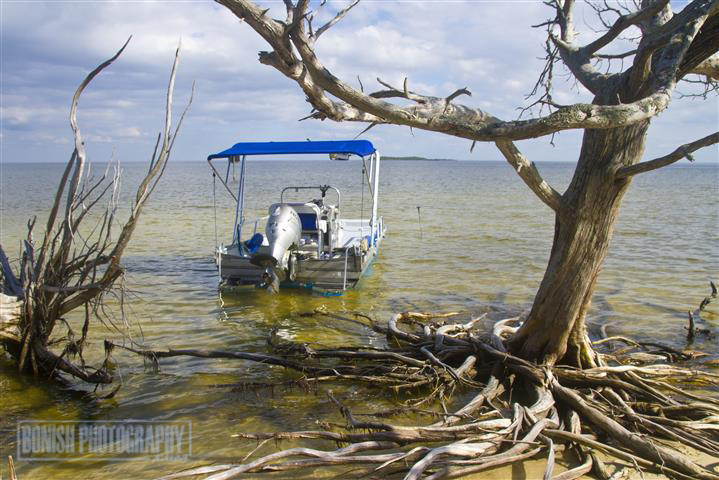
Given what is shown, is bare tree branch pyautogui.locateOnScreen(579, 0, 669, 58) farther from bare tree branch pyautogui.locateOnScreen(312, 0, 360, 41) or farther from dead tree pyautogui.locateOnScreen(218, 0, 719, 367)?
bare tree branch pyautogui.locateOnScreen(312, 0, 360, 41)

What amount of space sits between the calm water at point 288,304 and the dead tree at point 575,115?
1715mm

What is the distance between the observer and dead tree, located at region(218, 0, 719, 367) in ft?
11.6

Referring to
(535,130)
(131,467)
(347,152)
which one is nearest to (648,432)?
(535,130)

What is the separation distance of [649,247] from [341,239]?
8870 millimetres

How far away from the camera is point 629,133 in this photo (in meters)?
4.60

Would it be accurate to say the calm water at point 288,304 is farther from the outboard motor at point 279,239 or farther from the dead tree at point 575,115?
the dead tree at point 575,115

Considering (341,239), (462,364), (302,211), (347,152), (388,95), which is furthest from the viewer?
(341,239)

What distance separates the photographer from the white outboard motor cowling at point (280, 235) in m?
9.65

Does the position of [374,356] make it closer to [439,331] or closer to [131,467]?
[439,331]

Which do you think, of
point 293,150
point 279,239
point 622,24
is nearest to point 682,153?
point 622,24

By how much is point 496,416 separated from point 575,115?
8.12 feet

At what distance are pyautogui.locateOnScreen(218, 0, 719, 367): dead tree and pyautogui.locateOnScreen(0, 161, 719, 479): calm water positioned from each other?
1.72m

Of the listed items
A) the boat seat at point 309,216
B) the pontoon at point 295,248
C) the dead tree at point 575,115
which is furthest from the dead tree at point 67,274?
the boat seat at point 309,216

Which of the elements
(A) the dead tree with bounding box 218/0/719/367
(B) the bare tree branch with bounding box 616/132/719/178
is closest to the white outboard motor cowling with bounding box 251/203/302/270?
(A) the dead tree with bounding box 218/0/719/367
